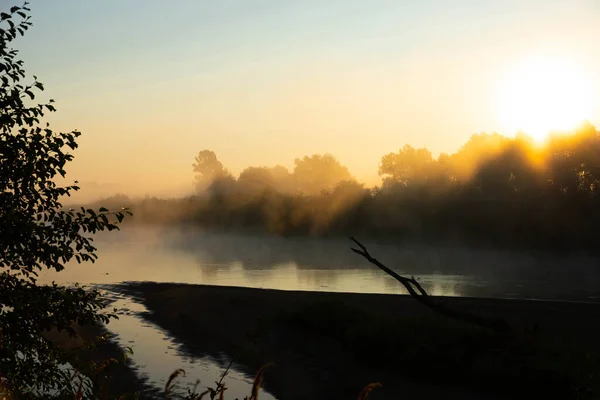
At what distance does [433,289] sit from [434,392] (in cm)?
3144

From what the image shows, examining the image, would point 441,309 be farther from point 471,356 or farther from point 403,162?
point 403,162

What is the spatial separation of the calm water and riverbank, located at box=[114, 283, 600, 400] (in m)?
1.70

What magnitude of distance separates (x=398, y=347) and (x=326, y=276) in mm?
39767

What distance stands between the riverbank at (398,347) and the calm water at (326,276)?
170 centimetres

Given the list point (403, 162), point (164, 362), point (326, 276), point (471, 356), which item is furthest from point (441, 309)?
point (403, 162)

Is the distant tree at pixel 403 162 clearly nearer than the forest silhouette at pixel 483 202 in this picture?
No

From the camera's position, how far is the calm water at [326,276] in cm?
2638

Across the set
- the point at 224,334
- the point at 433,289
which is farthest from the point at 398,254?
the point at 224,334

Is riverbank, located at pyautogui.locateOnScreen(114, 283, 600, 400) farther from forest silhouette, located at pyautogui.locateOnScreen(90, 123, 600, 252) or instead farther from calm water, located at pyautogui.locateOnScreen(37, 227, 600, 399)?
forest silhouette, located at pyautogui.locateOnScreen(90, 123, 600, 252)

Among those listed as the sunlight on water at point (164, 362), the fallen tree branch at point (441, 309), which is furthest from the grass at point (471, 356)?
the sunlight on water at point (164, 362)

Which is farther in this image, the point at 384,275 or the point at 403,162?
the point at 403,162

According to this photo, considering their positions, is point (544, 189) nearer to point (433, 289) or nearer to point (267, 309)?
point (433, 289)

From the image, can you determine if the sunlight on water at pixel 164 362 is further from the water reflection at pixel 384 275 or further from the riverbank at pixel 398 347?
the water reflection at pixel 384 275

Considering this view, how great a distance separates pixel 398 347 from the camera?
24422 mm
